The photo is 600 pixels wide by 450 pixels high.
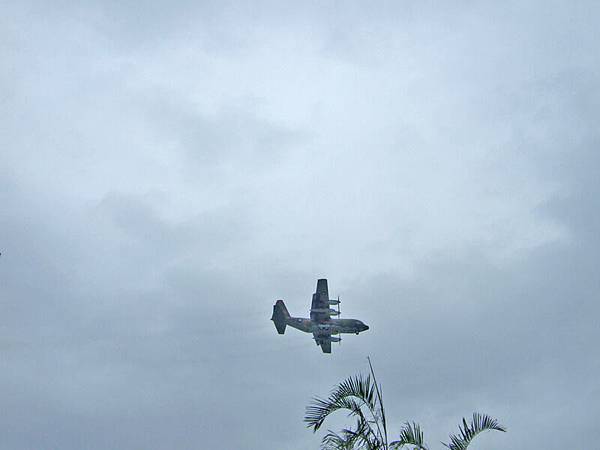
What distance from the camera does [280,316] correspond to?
476ft

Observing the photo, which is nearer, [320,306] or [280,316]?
[320,306]

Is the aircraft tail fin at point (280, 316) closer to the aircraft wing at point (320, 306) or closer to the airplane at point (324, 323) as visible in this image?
the airplane at point (324, 323)

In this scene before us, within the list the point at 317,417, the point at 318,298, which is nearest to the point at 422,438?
the point at 317,417

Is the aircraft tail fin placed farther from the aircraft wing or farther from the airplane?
the aircraft wing

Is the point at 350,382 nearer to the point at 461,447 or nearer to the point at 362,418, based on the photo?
the point at 362,418

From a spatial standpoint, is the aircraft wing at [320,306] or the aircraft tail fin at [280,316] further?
the aircraft tail fin at [280,316]

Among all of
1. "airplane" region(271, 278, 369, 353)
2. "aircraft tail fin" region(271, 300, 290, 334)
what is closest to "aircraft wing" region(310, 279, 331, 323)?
"airplane" region(271, 278, 369, 353)

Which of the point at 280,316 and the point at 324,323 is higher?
the point at 280,316

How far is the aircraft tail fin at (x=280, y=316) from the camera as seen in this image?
144 metres

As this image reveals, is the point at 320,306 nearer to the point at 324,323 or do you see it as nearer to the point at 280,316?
the point at 324,323

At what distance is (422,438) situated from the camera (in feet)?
98.7

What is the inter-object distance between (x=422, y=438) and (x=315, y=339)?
112 meters

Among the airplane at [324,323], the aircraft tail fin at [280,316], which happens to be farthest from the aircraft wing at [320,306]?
the aircraft tail fin at [280,316]

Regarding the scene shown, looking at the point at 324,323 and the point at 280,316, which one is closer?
the point at 324,323
